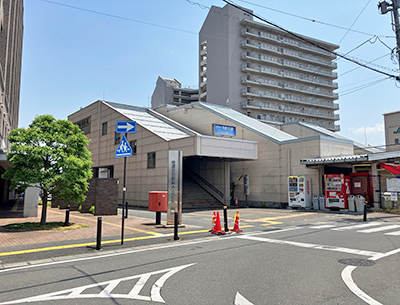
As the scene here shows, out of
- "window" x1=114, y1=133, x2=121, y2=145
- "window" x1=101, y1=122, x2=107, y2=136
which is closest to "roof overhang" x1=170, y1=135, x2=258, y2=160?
"window" x1=114, y1=133, x2=121, y2=145

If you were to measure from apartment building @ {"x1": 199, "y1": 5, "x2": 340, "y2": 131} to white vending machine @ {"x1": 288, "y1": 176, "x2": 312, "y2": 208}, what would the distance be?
39742 millimetres

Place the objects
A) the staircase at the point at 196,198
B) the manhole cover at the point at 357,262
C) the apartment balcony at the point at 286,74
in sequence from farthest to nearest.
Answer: the apartment balcony at the point at 286,74 < the staircase at the point at 196,198 < the manhole cover at the point at 357,262

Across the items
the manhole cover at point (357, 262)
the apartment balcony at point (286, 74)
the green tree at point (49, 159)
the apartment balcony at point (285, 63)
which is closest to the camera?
the manhole cover at point (357, 262)

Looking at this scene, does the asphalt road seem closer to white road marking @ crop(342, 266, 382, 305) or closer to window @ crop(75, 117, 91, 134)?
white road marking @ crop(342, 266, 382, 305)

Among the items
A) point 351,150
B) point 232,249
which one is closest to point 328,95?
point 351,150

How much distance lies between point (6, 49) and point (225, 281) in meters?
37.0

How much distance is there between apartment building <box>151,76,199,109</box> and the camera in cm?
9888

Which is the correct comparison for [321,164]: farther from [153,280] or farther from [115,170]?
[115,170]

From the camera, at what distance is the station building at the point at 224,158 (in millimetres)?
25322

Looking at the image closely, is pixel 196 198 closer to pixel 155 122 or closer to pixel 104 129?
pixel 155 122

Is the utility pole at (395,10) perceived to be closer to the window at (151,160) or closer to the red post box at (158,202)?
the red post box at (158,202)

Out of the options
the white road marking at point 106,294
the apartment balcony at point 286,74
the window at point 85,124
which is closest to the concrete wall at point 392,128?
the apartment balcony at point 286,74

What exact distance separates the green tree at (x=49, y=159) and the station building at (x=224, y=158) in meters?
12.1

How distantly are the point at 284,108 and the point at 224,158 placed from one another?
4384 cm
